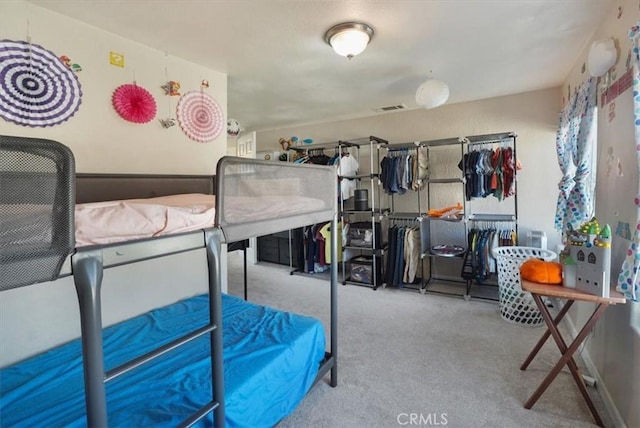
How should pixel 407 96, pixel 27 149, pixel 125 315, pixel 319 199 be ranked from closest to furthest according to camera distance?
pixel 27 149 < pixel 319 199 < pixel 125 315 < pixel 407 96

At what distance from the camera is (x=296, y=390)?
1.72 meters

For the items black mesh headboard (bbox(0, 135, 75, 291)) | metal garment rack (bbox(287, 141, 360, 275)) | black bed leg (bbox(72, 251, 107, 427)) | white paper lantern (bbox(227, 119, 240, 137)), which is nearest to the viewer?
black mesh headboard (bbox(0, 135, 75, 291))

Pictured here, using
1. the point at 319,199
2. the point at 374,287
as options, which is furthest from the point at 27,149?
the point at 374,287

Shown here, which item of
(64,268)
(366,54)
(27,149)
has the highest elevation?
(366,54)

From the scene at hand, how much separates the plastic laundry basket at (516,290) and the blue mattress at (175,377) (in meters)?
1.92

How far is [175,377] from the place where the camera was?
1492 mm

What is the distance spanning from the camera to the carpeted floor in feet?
5.61

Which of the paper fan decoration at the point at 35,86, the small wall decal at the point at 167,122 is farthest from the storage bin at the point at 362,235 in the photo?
the paper fan decoration at the point at 35,86

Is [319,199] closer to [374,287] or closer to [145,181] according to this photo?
[145,181]

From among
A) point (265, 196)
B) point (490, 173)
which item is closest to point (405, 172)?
point (490, 173)

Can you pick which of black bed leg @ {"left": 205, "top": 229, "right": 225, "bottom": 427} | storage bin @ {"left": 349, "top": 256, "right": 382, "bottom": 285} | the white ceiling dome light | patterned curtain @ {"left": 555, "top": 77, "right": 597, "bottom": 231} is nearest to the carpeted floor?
storage bin @ {"left": 349, "top": 256, "right": 382, "bottom": 285}

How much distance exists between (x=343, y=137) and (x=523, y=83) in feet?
7.77

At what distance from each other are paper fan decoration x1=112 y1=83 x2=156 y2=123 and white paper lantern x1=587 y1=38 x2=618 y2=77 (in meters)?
2.99

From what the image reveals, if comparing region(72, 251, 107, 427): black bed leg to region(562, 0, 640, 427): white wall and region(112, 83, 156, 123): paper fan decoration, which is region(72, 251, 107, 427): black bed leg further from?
region(562, 0, 640, 427): white wall
